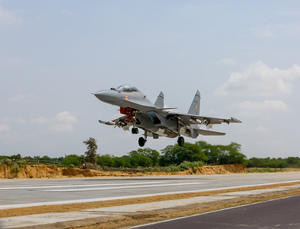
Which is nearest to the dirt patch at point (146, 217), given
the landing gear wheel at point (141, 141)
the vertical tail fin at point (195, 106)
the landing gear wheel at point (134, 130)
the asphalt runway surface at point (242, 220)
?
the asphalt runway surface at point (242, 220)

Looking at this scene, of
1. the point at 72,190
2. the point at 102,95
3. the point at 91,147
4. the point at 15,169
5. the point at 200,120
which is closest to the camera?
the point at 72,190

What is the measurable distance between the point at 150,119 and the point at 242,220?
27834 millimetres

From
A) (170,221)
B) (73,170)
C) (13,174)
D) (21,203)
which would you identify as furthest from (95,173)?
(170,221)

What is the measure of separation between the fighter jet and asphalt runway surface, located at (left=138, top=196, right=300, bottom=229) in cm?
2083

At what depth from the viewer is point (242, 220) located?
40.8 feet

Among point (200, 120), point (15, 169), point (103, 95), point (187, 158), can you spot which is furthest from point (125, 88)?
point (187, 158)

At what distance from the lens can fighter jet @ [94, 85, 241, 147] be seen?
116 feet

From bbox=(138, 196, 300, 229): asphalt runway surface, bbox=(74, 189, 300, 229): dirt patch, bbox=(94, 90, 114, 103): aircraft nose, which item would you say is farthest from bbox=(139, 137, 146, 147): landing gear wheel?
bbox=(138, 196, 300, 229): asphalt runway surface

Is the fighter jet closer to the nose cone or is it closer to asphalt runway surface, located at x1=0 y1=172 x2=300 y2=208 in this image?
the nose cone

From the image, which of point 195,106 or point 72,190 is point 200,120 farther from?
point 72,190

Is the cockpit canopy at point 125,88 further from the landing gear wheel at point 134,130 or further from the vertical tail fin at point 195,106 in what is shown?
the vertical tail fin at point 195,106

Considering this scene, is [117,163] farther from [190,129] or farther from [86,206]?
[86,206]

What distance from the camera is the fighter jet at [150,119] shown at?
3525 cm

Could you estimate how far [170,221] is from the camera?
12.3 metres
